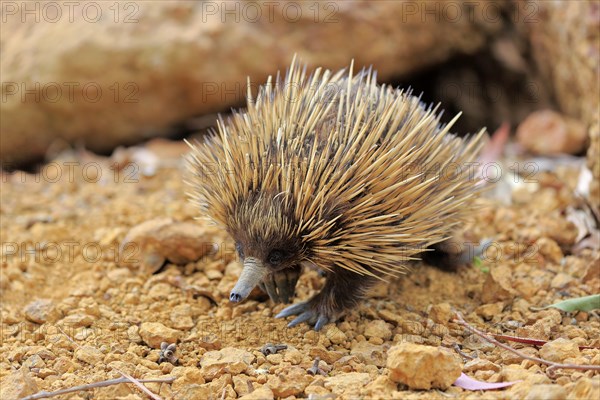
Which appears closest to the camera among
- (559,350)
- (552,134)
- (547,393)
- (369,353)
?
(547,393)

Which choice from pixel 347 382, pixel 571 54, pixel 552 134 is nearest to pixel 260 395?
pixel 347 382

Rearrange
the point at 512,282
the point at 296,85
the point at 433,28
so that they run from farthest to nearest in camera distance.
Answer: the point at 433,28 < the point at 512,282 < the point at 296,85

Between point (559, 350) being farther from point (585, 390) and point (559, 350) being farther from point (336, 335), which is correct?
point (336, 335)

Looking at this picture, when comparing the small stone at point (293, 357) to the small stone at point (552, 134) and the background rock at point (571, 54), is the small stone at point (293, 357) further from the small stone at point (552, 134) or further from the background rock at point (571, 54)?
the small stone at point (552, 134)

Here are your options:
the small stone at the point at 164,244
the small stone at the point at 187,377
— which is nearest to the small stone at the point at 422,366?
the small stone at the point at 187,377

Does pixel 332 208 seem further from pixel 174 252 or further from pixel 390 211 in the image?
pixel 174 252

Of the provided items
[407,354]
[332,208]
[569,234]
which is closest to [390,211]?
[332,208]
